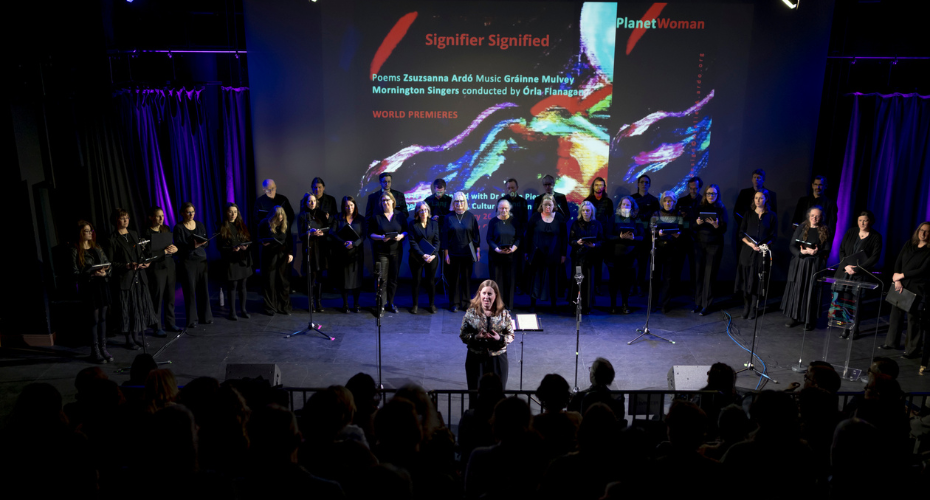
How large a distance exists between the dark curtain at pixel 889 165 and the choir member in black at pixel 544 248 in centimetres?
450

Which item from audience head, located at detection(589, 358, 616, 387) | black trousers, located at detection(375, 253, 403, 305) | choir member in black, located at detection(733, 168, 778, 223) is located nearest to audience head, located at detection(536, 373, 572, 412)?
audience head, located at detection(589, 358, 616, 387)

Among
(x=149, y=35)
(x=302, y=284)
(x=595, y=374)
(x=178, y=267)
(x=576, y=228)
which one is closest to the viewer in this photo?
(x=595, y=374)

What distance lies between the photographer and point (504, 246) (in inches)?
339

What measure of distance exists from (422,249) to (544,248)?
5.51 ft

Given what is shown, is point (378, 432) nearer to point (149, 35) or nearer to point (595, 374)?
point (595, 374)

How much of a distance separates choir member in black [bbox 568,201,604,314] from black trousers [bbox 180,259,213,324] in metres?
4.72

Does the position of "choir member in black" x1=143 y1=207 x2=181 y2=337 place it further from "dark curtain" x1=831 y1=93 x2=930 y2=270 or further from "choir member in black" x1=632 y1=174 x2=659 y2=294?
"dark curtain" x1=831 y1=93 x2=930 y2=270

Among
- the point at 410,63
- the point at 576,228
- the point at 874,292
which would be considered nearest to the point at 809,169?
the point at 874,292

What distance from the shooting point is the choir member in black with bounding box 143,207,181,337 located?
762 centimetres

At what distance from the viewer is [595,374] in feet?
14.6

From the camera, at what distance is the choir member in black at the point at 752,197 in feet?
29.6

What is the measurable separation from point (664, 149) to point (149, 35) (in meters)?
7.62

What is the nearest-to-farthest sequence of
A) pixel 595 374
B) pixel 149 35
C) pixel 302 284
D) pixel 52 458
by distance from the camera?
pixel 52 458 < pixel 595 374 < pixel 149 35 < pixel 302 284

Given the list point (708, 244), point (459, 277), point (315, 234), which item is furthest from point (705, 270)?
point (315, 234)
